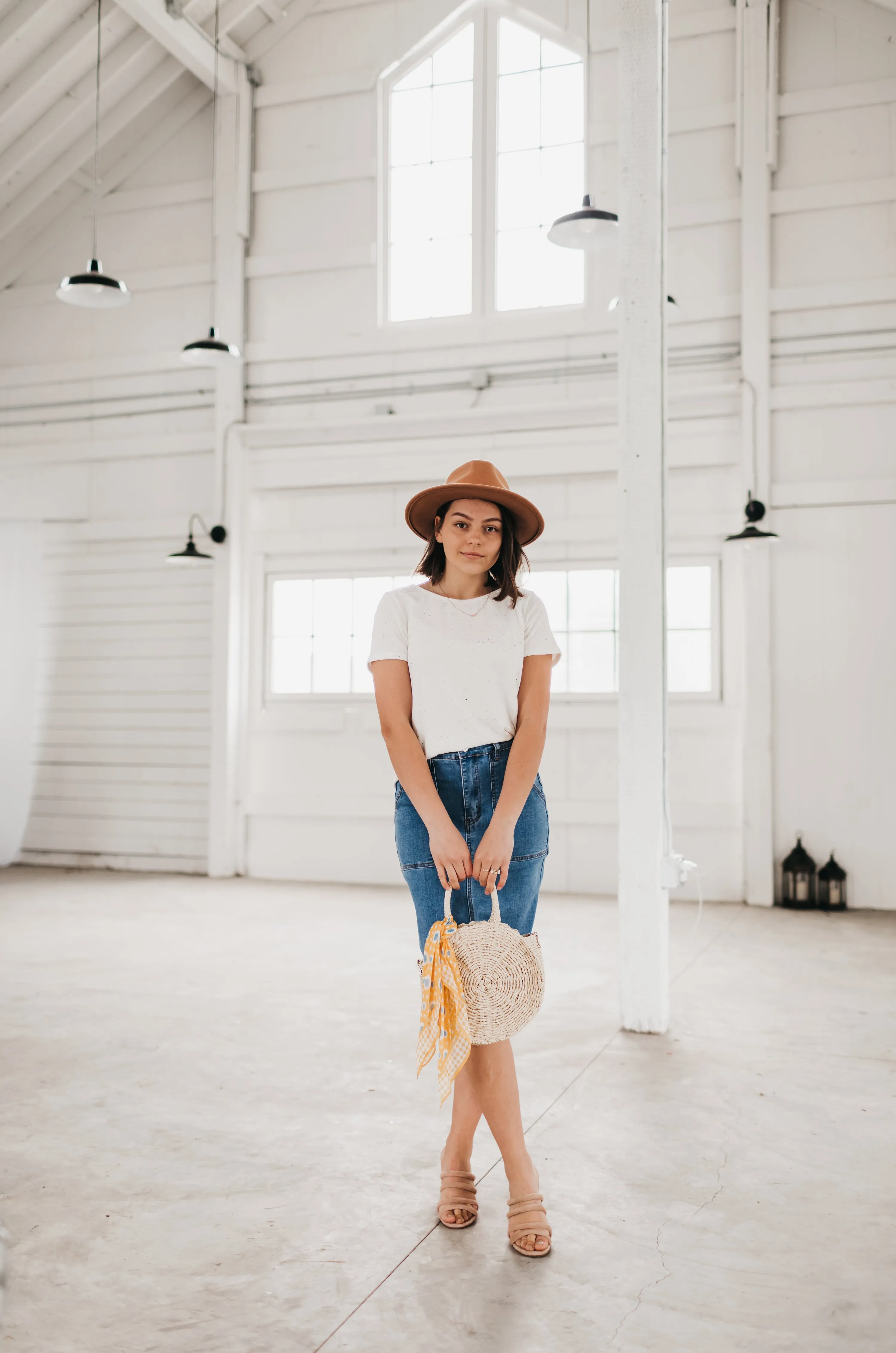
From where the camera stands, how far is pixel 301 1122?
9.42 ft

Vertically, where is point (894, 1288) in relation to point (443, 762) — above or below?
below

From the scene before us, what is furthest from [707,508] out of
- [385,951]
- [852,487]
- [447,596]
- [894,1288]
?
[894,1288]

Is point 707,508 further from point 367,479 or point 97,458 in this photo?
point 97,458

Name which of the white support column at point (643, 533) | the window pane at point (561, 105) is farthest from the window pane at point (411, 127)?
the white support column at point (643, 533)

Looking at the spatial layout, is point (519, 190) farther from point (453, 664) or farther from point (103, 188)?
point (453, 664)

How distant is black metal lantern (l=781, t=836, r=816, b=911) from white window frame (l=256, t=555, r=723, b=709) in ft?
3.44

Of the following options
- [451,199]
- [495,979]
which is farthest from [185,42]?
[495,979]

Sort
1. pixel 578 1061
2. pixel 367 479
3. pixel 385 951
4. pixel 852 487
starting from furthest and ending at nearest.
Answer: pixel 367 479
pixel 852 487
pixel 385 951
pixel 578 1061

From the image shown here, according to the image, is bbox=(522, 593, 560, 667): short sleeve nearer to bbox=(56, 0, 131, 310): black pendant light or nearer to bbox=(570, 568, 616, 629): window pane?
bbox=(56, 0, 131, 310): black pendant light

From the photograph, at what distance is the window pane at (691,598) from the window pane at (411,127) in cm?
341

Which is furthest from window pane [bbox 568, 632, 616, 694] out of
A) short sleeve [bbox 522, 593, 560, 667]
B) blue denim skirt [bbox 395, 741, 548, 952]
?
blue denim skirt [bbox 395, 741, 548, 952]

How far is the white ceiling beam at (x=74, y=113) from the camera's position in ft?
23.9

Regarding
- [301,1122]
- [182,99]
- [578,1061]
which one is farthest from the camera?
[182,99]

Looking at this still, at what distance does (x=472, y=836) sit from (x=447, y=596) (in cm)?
52
